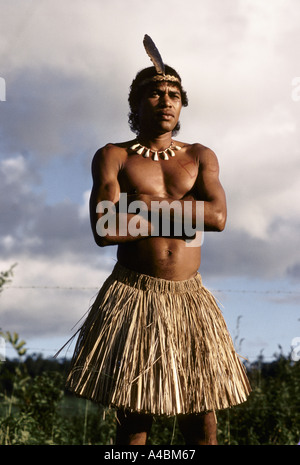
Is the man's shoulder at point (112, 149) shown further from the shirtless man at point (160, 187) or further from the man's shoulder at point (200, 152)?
the man's shoulder at point (200, 152)

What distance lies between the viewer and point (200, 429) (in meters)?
2.89

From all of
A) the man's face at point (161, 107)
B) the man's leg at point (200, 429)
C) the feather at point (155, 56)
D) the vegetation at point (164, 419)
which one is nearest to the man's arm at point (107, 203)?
the man's face at point (161, 107)

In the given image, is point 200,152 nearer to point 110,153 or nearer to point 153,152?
point 153,152

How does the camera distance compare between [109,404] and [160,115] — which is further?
[160,115]

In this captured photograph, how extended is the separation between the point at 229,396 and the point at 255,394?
→ 248 cm

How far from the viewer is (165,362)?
107 inches

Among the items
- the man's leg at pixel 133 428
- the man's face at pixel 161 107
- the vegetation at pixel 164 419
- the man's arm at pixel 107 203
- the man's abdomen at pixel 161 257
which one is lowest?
the man's leg at pixel 133 428

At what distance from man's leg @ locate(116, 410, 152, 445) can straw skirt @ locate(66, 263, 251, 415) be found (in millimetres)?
172

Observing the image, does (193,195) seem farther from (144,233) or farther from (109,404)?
(109,404)

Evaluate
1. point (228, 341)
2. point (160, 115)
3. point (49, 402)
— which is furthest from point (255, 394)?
point (160, 115)

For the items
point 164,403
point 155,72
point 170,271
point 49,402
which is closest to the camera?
point 164,403

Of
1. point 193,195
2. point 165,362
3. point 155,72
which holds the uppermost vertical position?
point 155,72

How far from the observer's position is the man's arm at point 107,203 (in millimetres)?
2781

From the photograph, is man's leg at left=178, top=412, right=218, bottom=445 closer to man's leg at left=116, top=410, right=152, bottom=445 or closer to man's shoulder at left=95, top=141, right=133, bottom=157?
man's leg at left=116, top=410, right=152, bottom=445
